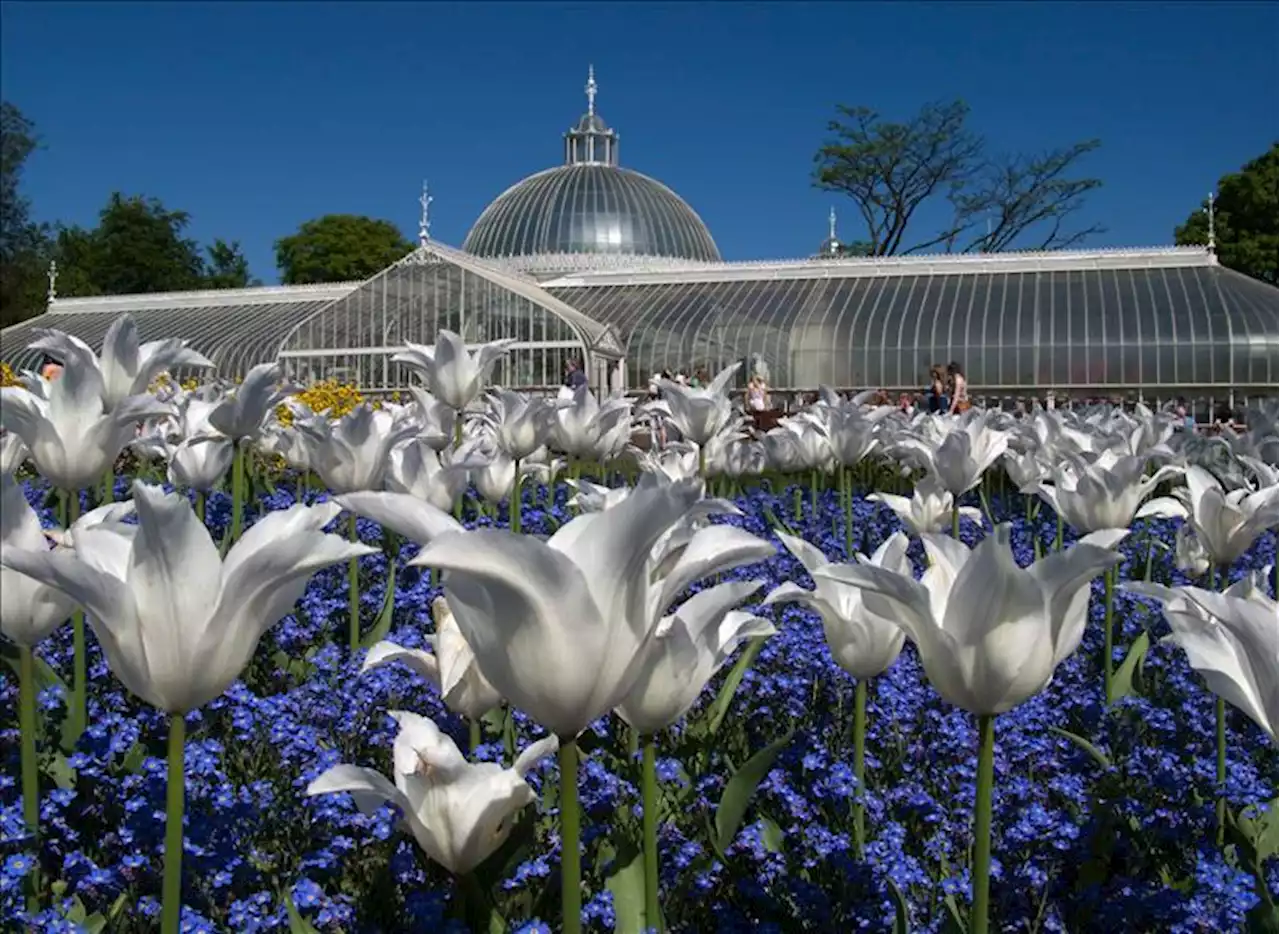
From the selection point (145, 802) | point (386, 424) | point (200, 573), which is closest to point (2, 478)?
point (200, 573)

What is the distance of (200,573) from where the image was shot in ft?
4.39

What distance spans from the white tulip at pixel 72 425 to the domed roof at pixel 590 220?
37.2 metres

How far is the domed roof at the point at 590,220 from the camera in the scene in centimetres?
4175

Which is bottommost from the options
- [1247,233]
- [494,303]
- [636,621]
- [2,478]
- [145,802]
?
[145,802]

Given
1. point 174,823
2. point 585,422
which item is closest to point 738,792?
point 174,823

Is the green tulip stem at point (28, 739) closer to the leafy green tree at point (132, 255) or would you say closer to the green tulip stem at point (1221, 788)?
the green tulip stem at point (1221, 788)

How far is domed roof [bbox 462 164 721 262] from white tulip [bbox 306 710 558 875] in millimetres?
40188

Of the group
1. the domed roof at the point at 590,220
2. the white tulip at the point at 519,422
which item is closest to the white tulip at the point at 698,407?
the white tulip at the point at 519,422

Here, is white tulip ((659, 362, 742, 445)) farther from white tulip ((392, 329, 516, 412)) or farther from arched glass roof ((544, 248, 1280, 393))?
arched glass roof ((544, 248, 1280, 393))

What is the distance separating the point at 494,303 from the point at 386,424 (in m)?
22.0

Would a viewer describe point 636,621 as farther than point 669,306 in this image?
No

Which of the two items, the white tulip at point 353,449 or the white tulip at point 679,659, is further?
the white tulip at point 353,449

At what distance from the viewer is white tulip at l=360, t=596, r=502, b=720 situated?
6.05ft

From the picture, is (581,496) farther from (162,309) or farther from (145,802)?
(162,309)
